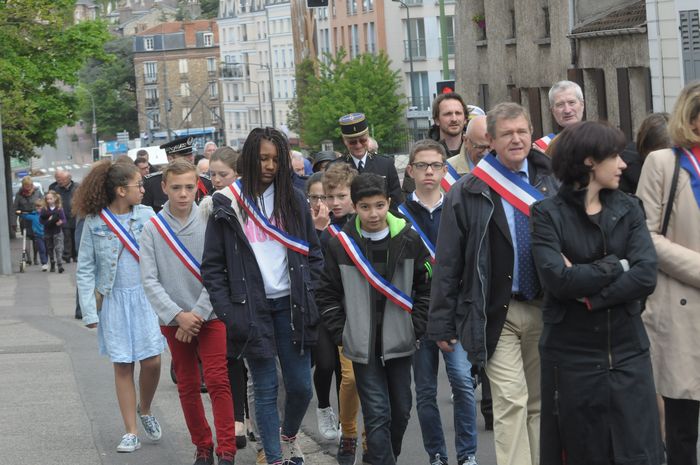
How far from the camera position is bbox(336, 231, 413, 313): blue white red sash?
7621 millimetres

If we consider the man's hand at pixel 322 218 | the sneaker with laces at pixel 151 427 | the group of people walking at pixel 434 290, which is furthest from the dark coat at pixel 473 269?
the sneaker with laces at pixel 151 427

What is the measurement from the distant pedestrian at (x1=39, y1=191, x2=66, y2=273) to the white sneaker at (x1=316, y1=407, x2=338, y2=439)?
2163 centimetres

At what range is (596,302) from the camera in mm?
5934

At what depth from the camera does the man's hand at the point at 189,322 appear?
26.9 ft

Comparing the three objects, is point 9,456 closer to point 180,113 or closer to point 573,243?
point 573,243

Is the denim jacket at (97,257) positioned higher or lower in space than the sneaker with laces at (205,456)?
higher

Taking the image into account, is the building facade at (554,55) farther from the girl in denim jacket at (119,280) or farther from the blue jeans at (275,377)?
the blue jeans at (275,377)

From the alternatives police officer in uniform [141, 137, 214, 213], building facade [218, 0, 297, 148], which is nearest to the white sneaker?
police officer in uniform [141, 137, 214, 213]

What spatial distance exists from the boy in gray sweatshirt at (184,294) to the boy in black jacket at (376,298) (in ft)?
2.83

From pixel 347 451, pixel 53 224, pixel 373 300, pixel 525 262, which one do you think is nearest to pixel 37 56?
pixel 53 224

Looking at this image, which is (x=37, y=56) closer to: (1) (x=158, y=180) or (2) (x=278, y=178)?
(1) (x=158, y=180)

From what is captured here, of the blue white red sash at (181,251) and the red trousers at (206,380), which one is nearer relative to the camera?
the red trousers at (206,380)

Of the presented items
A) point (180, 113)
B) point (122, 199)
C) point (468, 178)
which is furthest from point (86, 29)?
point (180, 113)

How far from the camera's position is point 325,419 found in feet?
31.4
